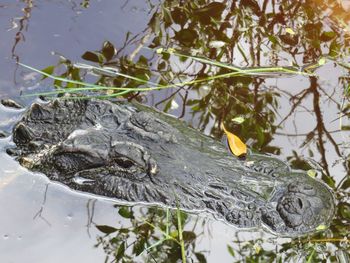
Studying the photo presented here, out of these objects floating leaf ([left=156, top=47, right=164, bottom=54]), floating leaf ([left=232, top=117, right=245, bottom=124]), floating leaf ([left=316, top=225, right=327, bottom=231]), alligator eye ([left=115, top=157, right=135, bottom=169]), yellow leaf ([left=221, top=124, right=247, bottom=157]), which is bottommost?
alligator eye ([left=115, top=157, right=135, bottom=169])

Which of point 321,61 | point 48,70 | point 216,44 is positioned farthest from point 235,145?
point 48,70

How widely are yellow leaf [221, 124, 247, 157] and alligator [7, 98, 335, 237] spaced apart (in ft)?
0.17

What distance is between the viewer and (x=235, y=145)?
12.3ft

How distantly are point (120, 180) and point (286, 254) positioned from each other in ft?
3.17

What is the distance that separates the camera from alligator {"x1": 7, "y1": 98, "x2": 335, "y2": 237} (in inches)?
126

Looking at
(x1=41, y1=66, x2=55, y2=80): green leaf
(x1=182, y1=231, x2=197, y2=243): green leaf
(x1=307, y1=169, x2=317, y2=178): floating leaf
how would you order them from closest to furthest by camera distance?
(x1=182, y1=231, x2=197, y2=243): green leaf, (x1=307, y1=169, x2=317, y2=178): floating leaf, (x1=41, y1=66, x2=55, y2=80): green leaf

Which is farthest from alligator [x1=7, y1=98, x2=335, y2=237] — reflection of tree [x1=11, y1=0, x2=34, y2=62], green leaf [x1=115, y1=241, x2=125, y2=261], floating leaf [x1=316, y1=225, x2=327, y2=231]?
reflection of tree [x1=11, y1=0, x2=34, y2=62]

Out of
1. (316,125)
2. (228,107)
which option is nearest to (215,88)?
(228,107)

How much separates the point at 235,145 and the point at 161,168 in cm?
56

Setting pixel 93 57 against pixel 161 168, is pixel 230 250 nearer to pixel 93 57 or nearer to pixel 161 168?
pixel 161 168

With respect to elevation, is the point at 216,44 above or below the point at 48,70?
above

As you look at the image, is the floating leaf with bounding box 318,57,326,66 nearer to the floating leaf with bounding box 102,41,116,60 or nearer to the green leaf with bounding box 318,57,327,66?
the green leaf with bounding box 318,57,327,66

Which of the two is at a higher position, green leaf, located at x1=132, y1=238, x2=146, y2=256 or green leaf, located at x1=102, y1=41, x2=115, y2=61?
green leaf, located at x1=102, y1=41, x2=115, y2=61

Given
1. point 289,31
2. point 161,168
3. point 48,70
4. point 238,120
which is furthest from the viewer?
point 289,31
